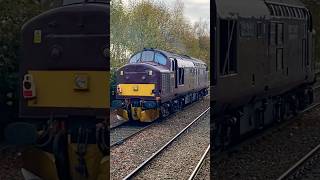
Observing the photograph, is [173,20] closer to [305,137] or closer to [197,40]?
[197,40]

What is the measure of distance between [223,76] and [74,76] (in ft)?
7.53

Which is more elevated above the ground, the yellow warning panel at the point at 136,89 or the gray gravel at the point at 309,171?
the yellow warning panel at the point at 136,89

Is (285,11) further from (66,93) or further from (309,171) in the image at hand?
(66,93)

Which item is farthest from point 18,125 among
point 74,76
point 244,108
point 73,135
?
point 244,108

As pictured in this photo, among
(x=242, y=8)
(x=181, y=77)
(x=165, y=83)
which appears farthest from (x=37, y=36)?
(x=242, y=8)

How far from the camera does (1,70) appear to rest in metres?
7.02

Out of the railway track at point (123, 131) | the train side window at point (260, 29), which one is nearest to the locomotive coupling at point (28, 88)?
the railway track at point (123, 131)

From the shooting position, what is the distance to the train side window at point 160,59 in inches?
95.2

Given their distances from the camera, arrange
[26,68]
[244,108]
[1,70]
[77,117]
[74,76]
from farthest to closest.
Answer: [244,108]
[1,70]
[26,68]
[74,76]
[77,117]

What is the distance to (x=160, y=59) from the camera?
2.48 metres

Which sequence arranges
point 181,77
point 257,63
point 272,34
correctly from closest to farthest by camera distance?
point 181,77 < point 257,63 < point 272,34

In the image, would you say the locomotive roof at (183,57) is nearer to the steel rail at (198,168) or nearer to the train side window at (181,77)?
the train side window at (181,77)

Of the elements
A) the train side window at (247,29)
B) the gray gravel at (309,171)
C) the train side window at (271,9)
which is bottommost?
the gray gravel at (309,171)

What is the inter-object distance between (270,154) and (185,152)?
5684mm
